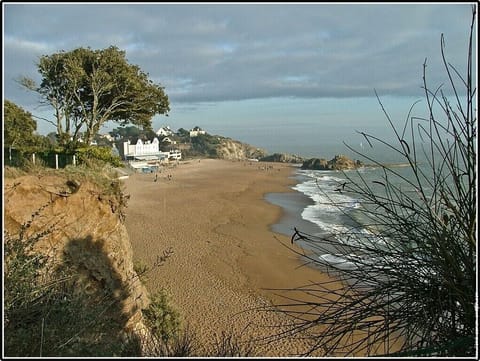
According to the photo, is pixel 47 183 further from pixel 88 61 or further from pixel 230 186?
pixel 230 186

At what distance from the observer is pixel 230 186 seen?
119 feet

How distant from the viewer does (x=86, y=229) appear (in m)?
7.27

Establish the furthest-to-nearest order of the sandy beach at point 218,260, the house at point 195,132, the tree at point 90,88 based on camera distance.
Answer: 1. the house at point 195,132
2. the tree at point 90,88
3. the sandy beach at point 218,260

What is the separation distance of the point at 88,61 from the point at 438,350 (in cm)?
1551

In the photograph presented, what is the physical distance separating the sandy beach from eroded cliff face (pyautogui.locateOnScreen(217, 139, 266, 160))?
66.5 metres

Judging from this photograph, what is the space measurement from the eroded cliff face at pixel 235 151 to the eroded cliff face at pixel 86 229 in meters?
85.2

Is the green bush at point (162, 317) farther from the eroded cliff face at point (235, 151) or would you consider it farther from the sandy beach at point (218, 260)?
the eroded cliff face at point (235, 151)

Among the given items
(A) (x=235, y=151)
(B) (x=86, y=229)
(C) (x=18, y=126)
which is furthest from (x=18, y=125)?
(A) (x=235, y=151)

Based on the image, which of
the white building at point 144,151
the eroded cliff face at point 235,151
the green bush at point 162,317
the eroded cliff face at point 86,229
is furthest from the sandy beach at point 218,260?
the eroded cliff face at point 235,151

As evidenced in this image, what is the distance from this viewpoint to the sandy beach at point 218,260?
916 centimetres

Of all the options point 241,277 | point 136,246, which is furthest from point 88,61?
point 241,277

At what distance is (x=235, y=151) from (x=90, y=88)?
8636cm

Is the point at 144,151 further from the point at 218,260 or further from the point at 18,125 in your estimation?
the point at 218,260

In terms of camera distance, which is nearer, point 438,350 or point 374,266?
point 438,350
